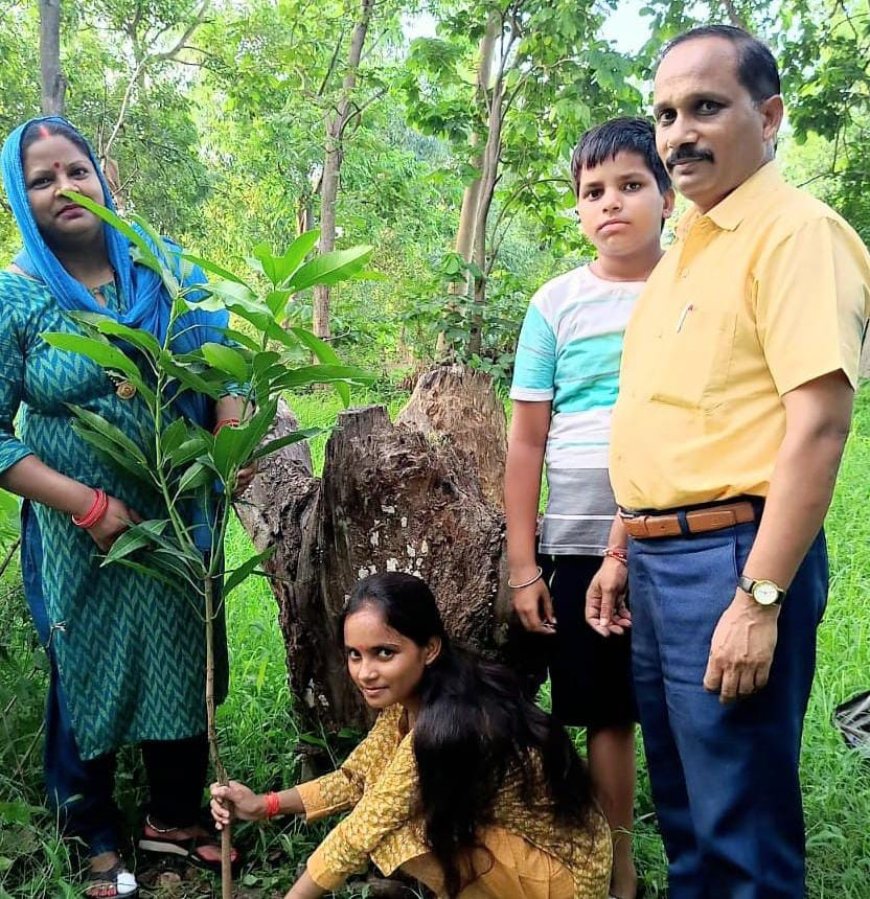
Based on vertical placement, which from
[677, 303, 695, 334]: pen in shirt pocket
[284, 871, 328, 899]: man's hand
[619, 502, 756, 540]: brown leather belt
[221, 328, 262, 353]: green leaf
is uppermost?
[677, 303, 695, 334]: pen in shirt pocket

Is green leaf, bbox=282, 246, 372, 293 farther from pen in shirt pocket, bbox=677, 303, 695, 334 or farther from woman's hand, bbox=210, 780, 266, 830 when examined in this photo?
woman's hand, bbox=210, 780, 266, 830

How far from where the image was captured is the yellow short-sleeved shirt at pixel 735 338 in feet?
3.81

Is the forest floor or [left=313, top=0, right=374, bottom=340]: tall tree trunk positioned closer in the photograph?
the forest floor

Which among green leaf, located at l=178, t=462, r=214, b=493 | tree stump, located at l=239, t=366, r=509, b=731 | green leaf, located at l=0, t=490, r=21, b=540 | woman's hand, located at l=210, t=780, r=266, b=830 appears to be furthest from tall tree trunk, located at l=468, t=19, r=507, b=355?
woman's hand, located at l=210, t=780, r=266, b=830

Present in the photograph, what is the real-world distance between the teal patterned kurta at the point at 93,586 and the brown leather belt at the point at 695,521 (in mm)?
909

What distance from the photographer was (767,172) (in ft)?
4.29

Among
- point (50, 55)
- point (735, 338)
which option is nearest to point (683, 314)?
point (735, 338)

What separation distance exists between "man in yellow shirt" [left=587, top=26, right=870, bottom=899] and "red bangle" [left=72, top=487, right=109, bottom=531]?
3.51 feet

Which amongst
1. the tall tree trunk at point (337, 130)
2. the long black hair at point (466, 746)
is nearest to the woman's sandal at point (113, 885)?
the long black hair at point (466, 746)

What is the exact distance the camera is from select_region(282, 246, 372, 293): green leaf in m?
1.48

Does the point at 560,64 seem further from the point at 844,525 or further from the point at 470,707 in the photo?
the point at 470,707

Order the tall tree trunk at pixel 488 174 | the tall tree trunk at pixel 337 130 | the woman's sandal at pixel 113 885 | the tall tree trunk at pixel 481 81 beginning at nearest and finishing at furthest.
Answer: the woman's sandal at pixel 113 885 < the tall tree trunk at pixel 481 81 < the tall tree trunk at pixel 488 174 < the tall tree trunk at pixel 337 130

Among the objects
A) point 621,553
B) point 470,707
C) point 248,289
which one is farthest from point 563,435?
point 248,289

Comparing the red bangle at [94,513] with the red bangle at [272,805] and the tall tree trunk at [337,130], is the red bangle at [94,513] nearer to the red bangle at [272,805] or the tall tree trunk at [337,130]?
the red bangle at [272,805]
